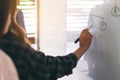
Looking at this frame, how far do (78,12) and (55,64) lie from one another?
32 cm

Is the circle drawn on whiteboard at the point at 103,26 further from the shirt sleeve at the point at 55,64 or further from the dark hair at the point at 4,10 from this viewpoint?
the dark hair at the point at 4,10

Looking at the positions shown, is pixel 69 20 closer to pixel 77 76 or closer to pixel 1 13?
pixel 77 76

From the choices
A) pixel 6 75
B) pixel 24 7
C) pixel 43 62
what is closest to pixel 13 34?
pixel 43 62

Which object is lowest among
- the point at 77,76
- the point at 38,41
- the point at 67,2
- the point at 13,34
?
the point at 77,76

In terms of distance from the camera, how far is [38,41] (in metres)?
1.55

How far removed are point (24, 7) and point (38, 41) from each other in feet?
0.64

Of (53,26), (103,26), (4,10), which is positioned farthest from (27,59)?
(53,26)

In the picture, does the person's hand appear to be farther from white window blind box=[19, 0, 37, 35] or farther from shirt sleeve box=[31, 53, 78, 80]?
white window blind box=[19, 0, 37, 35]

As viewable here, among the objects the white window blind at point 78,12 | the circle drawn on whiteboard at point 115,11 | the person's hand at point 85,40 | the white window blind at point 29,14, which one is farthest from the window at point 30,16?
the circle drawn on whiteboard at point 115,11

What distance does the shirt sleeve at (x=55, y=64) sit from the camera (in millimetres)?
1104

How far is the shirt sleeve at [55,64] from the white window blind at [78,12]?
0.68ft

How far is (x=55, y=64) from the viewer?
1.13 m

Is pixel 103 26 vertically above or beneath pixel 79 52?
above

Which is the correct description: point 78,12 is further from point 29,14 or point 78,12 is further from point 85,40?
point 29,14
